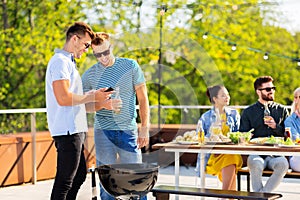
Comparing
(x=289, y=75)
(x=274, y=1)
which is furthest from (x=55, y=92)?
(x=289, y=75)

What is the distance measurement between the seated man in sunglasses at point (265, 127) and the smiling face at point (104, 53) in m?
1.76

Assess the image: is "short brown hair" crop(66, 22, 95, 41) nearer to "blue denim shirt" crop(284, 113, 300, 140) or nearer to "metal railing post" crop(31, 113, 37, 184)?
"blue denim shirt" crop(284, 113, 300, 140)

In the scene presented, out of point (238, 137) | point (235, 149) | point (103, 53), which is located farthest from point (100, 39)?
point (238, 137)

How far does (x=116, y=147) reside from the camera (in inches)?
138

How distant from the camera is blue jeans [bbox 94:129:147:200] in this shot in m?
3.42

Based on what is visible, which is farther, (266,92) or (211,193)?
(266,92)

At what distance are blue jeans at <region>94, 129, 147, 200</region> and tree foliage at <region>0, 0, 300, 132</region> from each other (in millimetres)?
204

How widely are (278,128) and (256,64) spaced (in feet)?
51.3

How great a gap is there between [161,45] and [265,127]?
1.94 m

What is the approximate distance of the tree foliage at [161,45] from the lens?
2.70 meters

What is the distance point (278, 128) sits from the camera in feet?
14.9

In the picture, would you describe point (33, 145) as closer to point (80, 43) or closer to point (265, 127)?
point (265, 127)

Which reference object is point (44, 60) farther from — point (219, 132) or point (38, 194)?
point (219, 132)

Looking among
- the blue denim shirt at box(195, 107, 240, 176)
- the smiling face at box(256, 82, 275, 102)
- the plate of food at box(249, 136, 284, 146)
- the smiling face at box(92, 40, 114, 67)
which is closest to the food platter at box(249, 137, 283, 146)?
the plate of food at box(249, 136, 284, 146)
